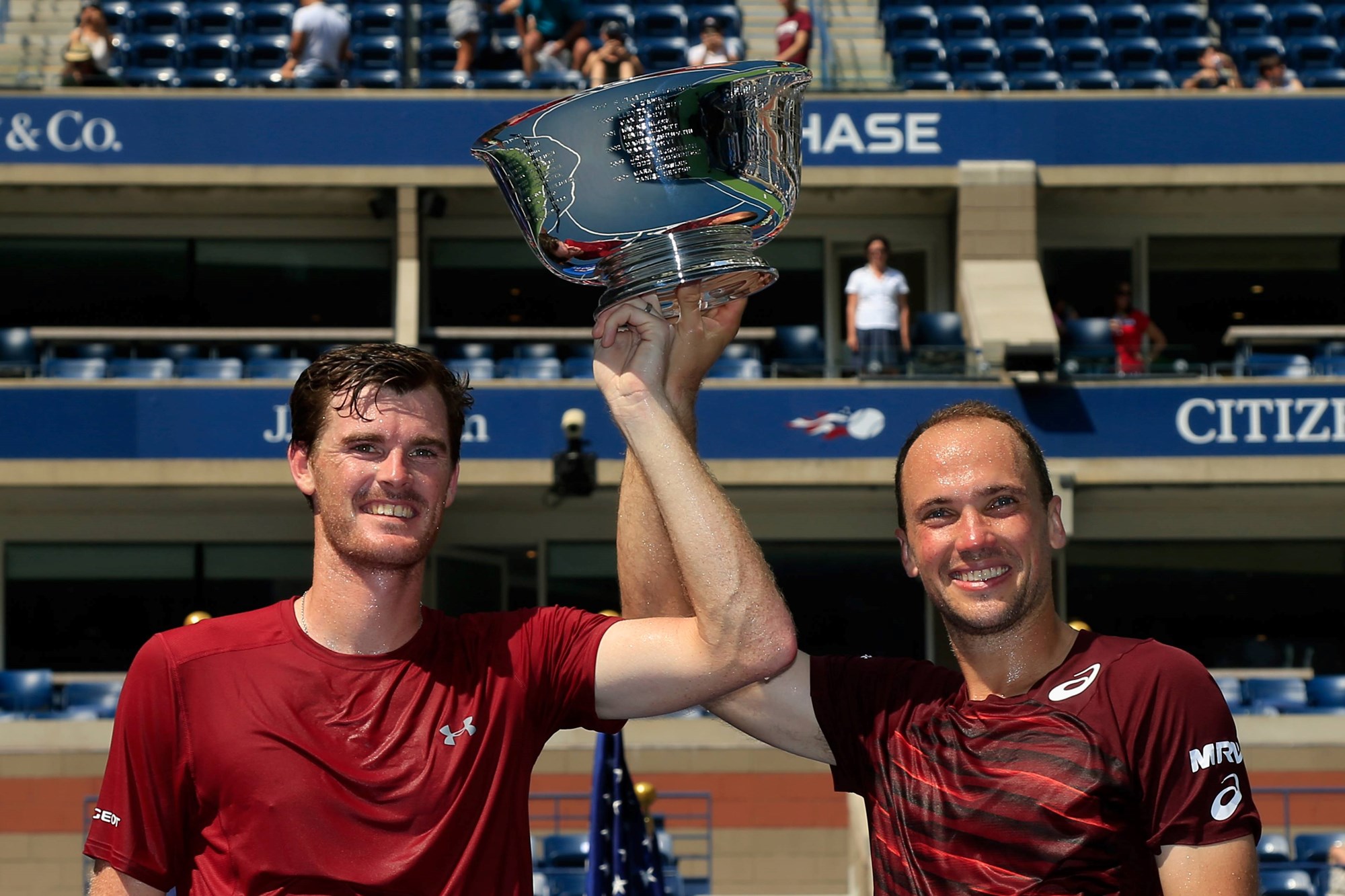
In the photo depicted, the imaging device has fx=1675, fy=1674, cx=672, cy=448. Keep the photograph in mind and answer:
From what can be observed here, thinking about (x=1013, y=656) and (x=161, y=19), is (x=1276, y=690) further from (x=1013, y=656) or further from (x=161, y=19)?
(x=161, y=19)

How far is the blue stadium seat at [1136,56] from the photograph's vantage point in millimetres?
19250

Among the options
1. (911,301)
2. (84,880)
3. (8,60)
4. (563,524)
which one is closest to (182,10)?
(8,60)

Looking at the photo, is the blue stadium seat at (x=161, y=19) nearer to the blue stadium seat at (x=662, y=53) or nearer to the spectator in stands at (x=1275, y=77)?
the blue stadium seat at (x=662, y=53)

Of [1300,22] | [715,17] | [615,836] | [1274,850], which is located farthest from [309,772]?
[1300,22]

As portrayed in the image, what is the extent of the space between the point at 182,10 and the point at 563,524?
24.7 ft

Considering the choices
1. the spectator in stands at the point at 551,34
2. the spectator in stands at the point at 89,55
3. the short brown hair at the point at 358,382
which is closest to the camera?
the short brown hair at the point at 358,382

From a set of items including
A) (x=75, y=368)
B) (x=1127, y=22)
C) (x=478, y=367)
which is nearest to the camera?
(x=75, y=368)

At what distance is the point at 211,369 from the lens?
53.9 ft

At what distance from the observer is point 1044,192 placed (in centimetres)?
1781

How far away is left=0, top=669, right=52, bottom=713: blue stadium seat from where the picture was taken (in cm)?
1512

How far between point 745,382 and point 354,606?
42.3 feet

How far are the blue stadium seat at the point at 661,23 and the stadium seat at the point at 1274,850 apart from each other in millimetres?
11886

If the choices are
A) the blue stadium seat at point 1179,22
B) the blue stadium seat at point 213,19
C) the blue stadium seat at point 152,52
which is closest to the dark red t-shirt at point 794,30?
the blue stadium seat at point 1179,22

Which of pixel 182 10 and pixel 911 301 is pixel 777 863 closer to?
pixel 911 301
